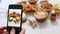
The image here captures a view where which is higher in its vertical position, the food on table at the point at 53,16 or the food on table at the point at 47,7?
the food on table at the point at 47,7

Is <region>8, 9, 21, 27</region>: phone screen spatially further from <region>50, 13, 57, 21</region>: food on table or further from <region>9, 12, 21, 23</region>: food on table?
<region>50, 13, 57, 21</region>: food on table

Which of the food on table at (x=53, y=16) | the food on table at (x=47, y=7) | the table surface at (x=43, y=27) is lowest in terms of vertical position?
the table surface at (x=43, y=27)

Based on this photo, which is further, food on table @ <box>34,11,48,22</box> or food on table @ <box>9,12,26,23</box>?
food on table @ <box>34,11,48,22</box>

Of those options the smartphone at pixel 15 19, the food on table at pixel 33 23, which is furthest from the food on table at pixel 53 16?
the smartphone at pixel 15 19

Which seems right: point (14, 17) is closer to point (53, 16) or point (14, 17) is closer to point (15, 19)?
point (15, 19)

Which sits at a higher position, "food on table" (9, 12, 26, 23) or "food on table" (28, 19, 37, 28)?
"food on table" (9, 12, 26, 23)

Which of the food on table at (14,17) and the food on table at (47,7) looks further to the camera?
the food on table at (47,7)

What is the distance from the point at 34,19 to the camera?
36.9 inches

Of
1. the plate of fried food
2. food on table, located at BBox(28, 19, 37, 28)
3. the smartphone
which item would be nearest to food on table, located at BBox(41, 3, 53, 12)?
the plate of fried food

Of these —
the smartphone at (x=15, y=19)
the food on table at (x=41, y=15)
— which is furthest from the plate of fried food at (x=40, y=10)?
the smartphone at (x=15, y=19)

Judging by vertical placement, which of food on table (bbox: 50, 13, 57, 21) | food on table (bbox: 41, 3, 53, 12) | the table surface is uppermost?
food on table (bbox: 41, 3, 53, 12)

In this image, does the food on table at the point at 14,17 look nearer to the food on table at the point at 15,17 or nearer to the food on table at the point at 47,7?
the food on table at the point at 15,17

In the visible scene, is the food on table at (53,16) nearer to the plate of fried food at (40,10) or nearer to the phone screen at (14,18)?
the plate of fried food at (40,10)

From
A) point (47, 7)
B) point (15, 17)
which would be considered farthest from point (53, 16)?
point (15, 17)
